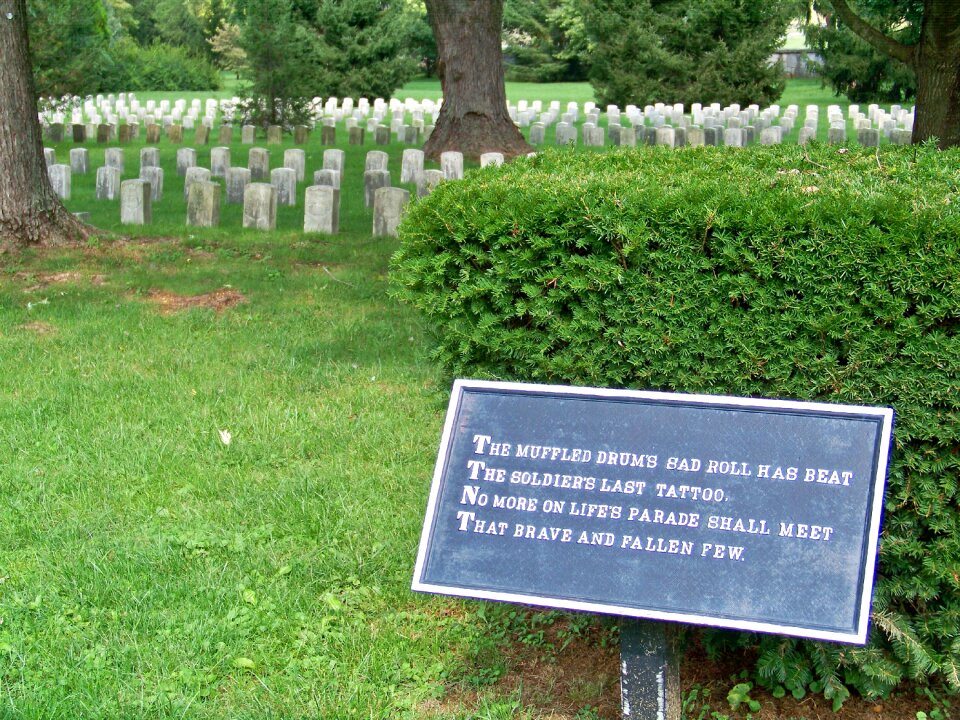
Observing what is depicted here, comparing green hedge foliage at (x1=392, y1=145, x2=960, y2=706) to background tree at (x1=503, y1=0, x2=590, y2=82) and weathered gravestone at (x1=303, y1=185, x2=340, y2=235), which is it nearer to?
weathered gravestone at (x1=303, y1=185, x2=340, y2=235)

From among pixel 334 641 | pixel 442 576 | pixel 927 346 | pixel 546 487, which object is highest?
pixel 927 346

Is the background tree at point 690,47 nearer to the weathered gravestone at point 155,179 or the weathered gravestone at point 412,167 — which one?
the weathered gravestone at point 412,167

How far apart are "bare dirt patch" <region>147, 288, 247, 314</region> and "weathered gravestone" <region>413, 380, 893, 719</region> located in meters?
5.63

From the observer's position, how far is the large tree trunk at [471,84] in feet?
57.6

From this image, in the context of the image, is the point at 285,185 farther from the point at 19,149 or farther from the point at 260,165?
the point at 19,149

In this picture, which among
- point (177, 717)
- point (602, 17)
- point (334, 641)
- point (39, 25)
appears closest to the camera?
point (177, 717)

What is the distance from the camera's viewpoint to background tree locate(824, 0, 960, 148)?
30.5 ft

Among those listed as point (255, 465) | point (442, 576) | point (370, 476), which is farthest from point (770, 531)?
point (255, 465)

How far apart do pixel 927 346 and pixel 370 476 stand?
2731 millimetres

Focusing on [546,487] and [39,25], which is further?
[39,25]

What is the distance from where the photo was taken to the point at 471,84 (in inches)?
701

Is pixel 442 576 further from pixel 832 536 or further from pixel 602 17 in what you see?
pixel 602 17

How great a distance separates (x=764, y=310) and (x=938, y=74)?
24.1 feet

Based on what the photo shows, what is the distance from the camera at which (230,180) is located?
13539mm
